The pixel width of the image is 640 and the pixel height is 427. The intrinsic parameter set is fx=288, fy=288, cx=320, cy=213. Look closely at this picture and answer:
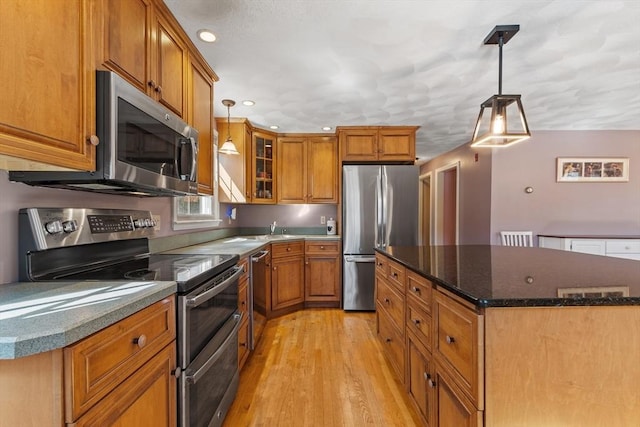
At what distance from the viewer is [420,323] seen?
1.47 metres

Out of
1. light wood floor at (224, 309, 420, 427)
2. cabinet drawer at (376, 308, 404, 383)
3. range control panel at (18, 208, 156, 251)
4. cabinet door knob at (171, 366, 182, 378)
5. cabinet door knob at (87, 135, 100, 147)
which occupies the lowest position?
light wood floor at (224, 309, 420, 427)

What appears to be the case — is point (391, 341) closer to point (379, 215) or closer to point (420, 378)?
point (420, 378)

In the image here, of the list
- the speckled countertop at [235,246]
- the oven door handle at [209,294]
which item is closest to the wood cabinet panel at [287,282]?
the speckled countertop at [235,246]

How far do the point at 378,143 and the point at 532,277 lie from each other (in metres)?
2.68

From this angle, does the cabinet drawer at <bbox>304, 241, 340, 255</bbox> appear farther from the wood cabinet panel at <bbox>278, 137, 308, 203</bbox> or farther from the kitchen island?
the kitchen island

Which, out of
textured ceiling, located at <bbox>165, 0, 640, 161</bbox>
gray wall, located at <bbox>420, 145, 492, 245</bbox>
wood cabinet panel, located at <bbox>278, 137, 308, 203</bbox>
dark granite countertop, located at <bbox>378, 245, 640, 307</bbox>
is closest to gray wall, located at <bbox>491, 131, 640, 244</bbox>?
gray wall, located at <bbox>420, 145, 492, 245</bbox>

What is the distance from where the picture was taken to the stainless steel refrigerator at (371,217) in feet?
11.2

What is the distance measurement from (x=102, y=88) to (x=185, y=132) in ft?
1.90

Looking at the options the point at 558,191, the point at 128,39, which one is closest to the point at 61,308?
the point at 128,39

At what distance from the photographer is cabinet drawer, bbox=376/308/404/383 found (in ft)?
5.97

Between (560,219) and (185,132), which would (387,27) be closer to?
(185,132)

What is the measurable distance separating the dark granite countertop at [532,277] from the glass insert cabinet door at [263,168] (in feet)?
7.43

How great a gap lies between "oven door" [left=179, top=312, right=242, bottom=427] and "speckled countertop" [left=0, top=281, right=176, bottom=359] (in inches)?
16.0

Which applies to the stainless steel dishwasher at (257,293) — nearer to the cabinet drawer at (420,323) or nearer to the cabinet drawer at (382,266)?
the cabinet drawer at (382,266)
